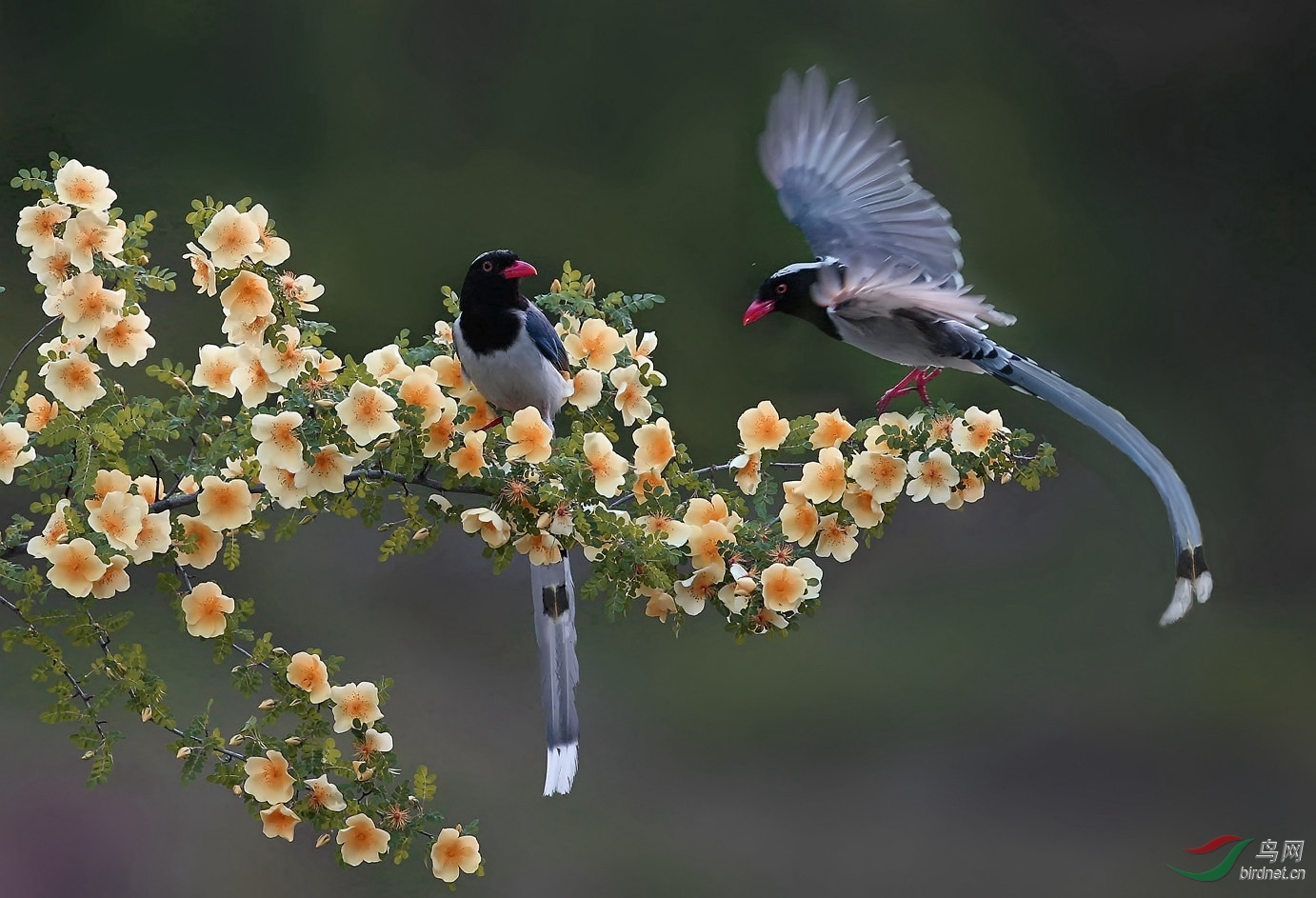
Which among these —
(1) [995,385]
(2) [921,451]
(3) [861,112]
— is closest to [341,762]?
(2) [921,451]

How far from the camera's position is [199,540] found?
1242 mm

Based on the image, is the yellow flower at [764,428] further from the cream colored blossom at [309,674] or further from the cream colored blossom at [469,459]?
the cream colored blossom at [309,674]

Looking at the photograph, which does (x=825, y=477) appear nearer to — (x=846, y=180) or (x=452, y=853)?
(x=452, y=853)

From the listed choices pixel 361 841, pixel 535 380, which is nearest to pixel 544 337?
pixel 535 380

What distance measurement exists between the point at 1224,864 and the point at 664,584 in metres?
2.28

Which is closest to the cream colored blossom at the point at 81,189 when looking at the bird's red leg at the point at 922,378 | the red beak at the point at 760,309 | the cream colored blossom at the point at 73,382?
the cream colored blossom at the point at 73,382

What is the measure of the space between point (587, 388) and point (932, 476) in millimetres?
378

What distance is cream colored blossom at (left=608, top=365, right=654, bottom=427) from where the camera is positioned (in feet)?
4.73

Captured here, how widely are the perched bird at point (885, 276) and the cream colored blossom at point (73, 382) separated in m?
0.80

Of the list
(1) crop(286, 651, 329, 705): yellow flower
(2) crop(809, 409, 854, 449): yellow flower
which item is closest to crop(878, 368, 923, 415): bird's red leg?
(2) crop(809, 409, 854, 449): yellow flower

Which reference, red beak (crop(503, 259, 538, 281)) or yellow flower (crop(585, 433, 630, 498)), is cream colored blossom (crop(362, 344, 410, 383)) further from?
red beak (crop(503, 259, 538, 281))

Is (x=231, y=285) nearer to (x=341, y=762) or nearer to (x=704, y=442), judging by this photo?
(x=341, y=762)

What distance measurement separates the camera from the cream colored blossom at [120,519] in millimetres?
1165

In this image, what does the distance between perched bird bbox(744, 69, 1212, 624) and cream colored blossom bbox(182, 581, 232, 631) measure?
0.76 meters
